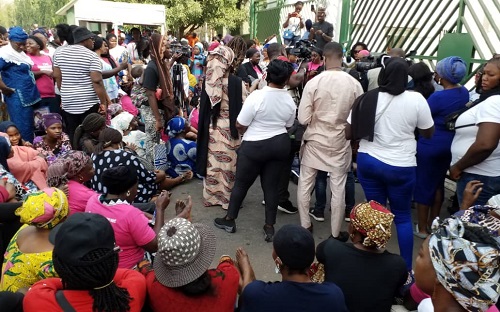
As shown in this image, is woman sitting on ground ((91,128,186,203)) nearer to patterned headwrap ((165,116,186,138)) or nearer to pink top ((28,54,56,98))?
patterned headwrap ((165,116,186,138))

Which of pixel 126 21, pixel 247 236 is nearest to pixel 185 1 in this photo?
pixel 126 21

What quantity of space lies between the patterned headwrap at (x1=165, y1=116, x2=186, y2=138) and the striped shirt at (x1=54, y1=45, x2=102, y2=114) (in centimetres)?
103

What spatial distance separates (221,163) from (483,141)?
2.73 metres

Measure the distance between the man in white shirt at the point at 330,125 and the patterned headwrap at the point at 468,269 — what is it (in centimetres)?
243

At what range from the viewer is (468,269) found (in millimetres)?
1303

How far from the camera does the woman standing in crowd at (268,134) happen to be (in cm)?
382

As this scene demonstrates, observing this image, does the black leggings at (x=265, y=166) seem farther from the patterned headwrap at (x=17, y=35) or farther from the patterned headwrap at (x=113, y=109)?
the patterned headwrap at (x=17, y=35)

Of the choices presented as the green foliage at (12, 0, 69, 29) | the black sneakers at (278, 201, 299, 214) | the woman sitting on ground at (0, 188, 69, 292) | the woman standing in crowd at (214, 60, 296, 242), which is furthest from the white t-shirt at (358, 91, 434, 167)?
the green foliage at (12, 0, 69, 29)

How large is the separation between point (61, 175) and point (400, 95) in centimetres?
263

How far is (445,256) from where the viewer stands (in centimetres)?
136

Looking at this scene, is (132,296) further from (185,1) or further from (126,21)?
(185,1)

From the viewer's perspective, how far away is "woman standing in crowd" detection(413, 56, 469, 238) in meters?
3.74

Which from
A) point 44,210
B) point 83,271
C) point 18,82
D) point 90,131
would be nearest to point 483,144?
point 83,271

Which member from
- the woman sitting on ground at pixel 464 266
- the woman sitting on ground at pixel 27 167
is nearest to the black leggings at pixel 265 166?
the woman sitting on ground at pixel 27 167
